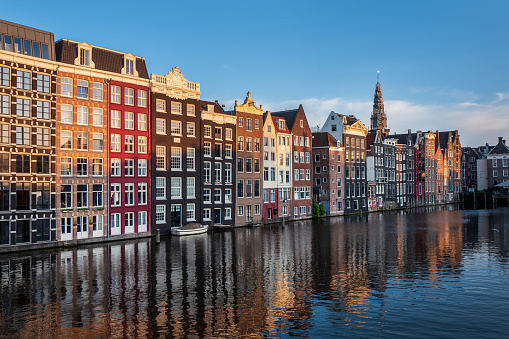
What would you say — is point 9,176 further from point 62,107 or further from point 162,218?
point 162,218

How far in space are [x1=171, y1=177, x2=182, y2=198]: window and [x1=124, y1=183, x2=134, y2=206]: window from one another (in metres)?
7.75

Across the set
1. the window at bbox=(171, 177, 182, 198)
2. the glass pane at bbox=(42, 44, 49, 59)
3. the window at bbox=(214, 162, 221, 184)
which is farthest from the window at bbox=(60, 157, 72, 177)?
the window at bbox=(214, 162, 221, 184)

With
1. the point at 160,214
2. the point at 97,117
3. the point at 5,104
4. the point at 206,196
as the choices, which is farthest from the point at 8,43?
the point at 206,196

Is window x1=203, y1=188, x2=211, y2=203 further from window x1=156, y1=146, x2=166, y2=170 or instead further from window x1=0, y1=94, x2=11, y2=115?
window x1=0, y1=94, x2=11, y2=115

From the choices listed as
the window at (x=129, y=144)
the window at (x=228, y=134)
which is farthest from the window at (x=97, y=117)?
the window at (x=228, y=134)

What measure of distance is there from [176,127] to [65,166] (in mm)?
20393

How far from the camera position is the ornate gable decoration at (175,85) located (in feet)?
236

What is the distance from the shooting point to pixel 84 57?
207 ft

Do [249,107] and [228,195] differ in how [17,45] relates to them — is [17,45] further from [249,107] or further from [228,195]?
[249,107]

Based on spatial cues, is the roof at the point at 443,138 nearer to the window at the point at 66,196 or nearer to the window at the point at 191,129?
the window at the point at 191,129

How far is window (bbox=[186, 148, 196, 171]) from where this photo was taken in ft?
252

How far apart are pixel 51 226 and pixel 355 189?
275 feet

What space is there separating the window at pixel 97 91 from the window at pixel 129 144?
7.05 m

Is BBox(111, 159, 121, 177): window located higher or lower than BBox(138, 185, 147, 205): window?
higher
